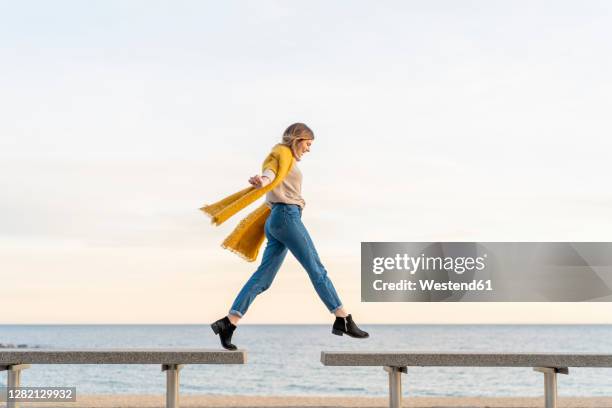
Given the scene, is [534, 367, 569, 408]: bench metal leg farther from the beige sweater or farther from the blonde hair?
the blonde hair

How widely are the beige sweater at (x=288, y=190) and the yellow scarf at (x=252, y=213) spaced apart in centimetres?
4

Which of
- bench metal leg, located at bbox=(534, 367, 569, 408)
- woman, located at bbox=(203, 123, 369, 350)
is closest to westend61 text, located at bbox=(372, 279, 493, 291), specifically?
bench metal leg, located at bbox=(534, 367, 569, 408)

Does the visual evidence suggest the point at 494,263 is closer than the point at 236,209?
No

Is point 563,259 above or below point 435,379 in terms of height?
above

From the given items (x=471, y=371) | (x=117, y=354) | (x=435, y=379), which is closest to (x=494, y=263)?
(x=117, y=354)

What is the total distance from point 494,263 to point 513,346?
52999 millimetres

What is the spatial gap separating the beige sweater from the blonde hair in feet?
0.49

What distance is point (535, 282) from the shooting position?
1011 cm

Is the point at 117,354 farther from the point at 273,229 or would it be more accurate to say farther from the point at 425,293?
the point at 425,293

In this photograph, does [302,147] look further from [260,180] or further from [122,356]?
[122,356]

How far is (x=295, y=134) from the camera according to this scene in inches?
199

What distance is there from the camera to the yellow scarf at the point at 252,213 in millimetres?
4848

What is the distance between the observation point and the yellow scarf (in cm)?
485

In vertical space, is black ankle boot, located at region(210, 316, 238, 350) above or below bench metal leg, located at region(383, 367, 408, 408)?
above
